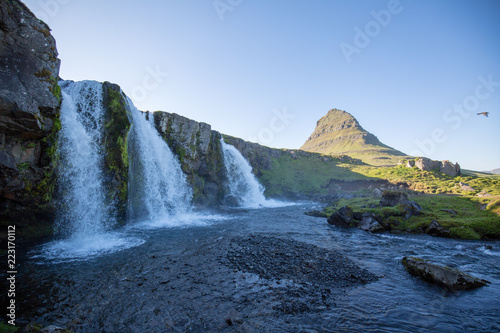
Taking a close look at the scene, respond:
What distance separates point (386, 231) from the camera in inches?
888

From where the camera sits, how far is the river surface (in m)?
7.80

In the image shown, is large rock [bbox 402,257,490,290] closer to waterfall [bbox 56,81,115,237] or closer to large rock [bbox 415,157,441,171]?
waterfall [bbox 56,81,115,237]

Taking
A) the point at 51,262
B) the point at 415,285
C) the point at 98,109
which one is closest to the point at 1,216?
the point at 51,262

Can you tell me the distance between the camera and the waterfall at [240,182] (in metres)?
50.1

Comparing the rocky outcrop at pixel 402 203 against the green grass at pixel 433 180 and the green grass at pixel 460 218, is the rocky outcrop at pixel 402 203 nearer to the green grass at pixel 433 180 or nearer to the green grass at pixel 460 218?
the green grass at pixel 460 218

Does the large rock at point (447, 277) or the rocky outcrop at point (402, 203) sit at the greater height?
the rocky outcrop at point (402, 203)

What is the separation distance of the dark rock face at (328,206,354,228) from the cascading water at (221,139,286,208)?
24.1m

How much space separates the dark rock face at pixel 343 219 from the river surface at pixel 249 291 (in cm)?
763

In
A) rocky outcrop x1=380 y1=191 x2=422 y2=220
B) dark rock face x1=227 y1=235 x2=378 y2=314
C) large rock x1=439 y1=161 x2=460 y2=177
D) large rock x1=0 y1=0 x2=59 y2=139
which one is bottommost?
dark rock face x1=227 y1=235 x2=378 y2=314

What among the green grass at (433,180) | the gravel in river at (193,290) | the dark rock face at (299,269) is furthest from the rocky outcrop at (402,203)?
the green grass at (433,180)

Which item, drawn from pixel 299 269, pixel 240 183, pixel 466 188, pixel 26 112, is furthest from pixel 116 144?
pixel 466 188

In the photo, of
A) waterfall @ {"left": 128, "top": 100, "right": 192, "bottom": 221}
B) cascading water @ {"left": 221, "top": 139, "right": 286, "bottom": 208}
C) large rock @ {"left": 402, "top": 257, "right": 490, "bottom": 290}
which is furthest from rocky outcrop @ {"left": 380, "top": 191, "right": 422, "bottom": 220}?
waterfall @ {"left": 128, "top": 100, "right": 192, "bottom": 221}

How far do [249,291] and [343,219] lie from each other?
19.2 metres

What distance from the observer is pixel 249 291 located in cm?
995
